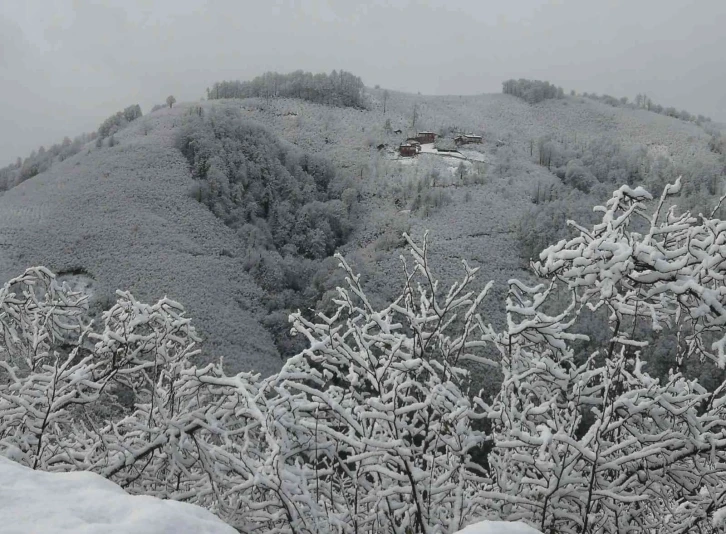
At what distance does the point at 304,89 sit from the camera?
7931 cm

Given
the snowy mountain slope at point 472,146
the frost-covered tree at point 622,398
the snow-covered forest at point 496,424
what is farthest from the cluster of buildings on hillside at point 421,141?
the frost-covered tree at point 622,398

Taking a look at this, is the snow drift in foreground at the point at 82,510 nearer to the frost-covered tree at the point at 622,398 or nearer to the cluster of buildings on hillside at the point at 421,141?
the frost-covered tree at the point at 622,398

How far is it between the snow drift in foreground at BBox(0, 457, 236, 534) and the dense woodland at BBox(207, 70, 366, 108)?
80.3m

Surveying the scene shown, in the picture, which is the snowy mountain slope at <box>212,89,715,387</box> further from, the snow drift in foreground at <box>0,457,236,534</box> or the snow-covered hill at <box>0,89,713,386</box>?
the snow drift in foreground at <box>0,457,236,534</box>

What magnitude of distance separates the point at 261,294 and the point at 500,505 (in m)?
35.2

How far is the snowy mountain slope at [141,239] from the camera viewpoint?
101 ft

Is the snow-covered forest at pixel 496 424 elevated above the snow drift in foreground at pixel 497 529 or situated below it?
below

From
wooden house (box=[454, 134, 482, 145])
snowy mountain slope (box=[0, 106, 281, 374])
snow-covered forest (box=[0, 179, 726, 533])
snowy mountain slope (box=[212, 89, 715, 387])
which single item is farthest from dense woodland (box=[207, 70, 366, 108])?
snow-covered forest (box=[0, 179, 726, 533])

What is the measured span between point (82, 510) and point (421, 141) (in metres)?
67.7

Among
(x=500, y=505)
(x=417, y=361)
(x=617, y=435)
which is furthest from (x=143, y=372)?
(x=617, y=435)

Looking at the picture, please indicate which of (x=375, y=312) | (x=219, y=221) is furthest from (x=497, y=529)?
(x=219, y=221)

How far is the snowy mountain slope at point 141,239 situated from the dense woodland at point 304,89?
32.9 m

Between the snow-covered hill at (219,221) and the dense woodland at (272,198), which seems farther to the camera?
the dense woodland at (272,198)

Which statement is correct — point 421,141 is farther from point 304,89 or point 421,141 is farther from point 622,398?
point 622,398
